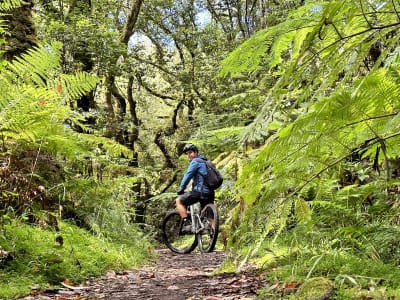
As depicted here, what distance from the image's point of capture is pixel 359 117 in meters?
1.47

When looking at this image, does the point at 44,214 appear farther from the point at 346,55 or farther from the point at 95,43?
the point at 95,43

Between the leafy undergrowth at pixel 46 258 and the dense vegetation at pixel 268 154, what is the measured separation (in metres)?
0.02

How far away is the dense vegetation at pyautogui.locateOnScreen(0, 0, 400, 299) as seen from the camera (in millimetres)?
1444

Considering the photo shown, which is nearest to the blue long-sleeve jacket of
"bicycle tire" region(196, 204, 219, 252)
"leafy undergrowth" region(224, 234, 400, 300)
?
"bicycle tire" region(196, 204, 219, 252)

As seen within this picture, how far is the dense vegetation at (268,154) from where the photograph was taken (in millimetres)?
1444

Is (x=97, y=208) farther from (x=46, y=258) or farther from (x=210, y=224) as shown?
(x=210, y=224)

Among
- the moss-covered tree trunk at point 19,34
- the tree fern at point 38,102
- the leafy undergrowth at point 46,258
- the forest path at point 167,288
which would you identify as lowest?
the forest path at point 167,288

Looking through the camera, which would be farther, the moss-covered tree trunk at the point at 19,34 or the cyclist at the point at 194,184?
the cyclist at the point at 194,184

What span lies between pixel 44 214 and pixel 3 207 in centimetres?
65

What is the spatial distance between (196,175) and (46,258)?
3.58 metres

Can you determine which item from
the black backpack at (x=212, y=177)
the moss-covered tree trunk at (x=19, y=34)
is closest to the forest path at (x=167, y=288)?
the black backpack at (x=212, y=177)

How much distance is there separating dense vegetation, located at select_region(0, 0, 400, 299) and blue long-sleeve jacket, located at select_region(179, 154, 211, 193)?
2.33ft

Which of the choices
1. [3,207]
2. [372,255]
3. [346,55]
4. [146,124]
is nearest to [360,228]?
[372,255]

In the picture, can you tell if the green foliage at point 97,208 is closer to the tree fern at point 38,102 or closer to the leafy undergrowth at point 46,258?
the leafy undergrowth at point 46,258
